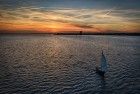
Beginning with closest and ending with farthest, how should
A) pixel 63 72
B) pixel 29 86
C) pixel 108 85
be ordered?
pixel 29 86 < pixel 108 85 < pixel 63 72

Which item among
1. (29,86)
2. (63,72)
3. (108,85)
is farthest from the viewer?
(63,72)

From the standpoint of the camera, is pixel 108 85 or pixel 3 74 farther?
pixel 3 74

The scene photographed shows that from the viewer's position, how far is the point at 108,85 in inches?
1957

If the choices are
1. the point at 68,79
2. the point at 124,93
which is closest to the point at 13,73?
the point at 68,79

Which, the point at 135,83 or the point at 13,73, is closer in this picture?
the point at 135,83

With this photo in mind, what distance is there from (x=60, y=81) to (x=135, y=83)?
61.1 feet

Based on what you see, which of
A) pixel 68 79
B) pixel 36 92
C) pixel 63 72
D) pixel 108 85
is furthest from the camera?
pixel 63 72

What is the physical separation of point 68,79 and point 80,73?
25.2 feet

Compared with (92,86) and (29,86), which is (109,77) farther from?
(29,86)

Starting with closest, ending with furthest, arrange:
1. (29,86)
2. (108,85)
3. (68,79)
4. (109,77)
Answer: (29,86) < (108,85) < (68,79) < (109,77)

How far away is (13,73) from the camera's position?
2323 inches

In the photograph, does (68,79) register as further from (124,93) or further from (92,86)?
(124,93)

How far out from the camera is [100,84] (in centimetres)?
5028

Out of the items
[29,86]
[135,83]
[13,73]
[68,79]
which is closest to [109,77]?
[135,83]
